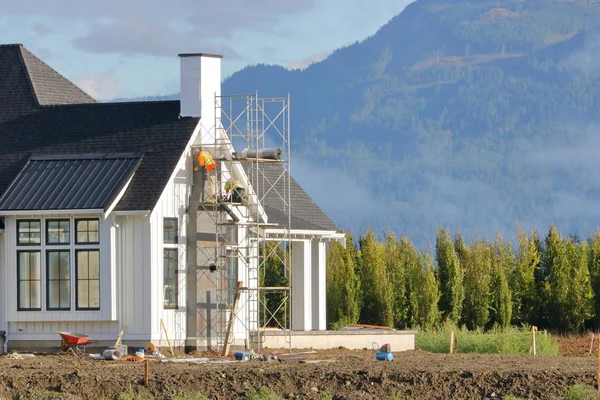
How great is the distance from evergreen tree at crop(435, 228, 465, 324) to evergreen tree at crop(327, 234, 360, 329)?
2660 mm

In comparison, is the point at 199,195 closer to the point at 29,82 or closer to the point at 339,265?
the point at 29,82

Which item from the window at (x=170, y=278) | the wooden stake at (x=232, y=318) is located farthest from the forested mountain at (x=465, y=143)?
the window at (x=170, y=278)

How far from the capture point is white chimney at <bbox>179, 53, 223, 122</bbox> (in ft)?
97.9

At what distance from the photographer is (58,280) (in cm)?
2847

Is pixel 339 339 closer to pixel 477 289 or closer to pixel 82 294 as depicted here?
pixel 82 294

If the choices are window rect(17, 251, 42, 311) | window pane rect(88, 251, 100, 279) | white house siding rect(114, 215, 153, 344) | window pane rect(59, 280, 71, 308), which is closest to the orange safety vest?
white house siding rect(114, 215, 153, 344)

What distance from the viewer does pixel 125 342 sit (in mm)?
28266

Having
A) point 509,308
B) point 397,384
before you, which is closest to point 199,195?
point 397,384

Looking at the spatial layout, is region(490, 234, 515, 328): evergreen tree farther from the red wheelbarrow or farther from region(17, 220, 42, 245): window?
region(17, 220, 42, 245): window

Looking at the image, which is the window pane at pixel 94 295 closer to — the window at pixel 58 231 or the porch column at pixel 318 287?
the window at pixel 58 231

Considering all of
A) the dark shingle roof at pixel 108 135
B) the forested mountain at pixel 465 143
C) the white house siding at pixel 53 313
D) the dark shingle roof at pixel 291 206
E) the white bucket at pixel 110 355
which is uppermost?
the forested mountain at pixel 465 143

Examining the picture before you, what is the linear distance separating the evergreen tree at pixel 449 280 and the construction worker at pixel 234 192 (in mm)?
12730

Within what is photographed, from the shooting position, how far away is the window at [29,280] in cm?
2856

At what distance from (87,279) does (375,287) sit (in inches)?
580
